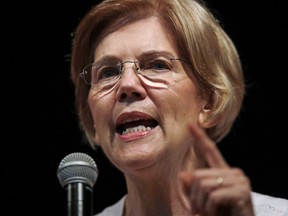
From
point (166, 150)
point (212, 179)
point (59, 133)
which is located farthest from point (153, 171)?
point (59, 133)

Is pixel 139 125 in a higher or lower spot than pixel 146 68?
lower

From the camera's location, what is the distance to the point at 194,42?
2.45 metres

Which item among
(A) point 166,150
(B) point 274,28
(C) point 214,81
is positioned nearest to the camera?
(A) point 166,150

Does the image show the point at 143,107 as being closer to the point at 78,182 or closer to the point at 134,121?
the point at 134,121

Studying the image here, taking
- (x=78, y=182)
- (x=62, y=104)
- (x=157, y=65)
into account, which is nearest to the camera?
(x=78, y=182)

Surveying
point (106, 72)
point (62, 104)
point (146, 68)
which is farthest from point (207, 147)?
point (62, 104)

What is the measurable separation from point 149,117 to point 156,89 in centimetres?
10

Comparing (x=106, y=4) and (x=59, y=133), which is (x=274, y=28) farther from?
(x=59, y=133)

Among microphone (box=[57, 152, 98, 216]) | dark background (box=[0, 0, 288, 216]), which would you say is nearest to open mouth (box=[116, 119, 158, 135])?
microphone (box=[57, 152, 98, 216])

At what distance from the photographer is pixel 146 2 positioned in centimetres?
251

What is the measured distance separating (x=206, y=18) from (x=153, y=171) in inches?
25.0

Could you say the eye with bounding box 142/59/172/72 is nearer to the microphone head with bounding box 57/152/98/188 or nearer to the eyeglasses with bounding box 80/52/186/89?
the eyeglasses with bounding box 80/52/186/89

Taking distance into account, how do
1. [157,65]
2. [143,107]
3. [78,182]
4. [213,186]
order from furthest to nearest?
[157,65] → [143,107] → [78,182] → [213,186]

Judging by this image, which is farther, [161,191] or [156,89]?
[161,191]
